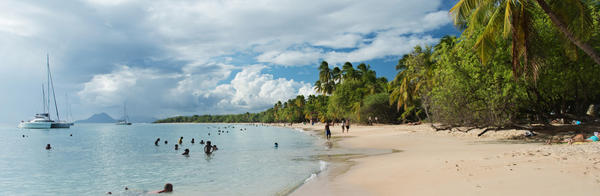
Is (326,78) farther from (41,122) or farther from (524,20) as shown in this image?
(41,122)

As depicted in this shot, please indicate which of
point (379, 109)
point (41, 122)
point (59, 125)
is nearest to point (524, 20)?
point (379, 109)

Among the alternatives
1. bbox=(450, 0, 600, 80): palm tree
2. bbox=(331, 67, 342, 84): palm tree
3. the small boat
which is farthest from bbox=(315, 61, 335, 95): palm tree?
the small boat

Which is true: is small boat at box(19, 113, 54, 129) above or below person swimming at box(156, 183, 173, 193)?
above

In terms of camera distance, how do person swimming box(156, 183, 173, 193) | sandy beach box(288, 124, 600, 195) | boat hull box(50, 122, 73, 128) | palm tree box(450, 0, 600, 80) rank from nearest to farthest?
sandy beach box(288, 124, 600, 195)
palm tree box(450, 0, 600, 80)
person swimming box(156, 183, 173, 193)
boat hull box(50, 122, 73, 128)

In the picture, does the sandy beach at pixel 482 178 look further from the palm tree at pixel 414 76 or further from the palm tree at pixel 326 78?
the palm tree at pixel 326 78

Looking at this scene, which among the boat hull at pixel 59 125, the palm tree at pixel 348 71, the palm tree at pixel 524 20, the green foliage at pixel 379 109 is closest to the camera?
the palm tree at pixel 524 20

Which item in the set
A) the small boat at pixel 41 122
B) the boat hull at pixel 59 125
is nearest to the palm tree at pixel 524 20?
the small boat at pixel 41 122

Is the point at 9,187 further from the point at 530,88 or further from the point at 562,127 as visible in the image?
the point at 562,127

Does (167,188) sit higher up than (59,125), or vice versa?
(59,125)

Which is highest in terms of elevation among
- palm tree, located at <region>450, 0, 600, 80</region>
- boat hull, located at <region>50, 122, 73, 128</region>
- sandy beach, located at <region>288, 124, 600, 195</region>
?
palm tree, located at <region>450, 0, 600, 80</region>

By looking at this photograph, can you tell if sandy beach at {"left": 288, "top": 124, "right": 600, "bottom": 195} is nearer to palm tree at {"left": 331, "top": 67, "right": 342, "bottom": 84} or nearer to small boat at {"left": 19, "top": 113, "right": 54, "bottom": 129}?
palm tree at {"left": 331, "top": 67, "right": 342, "bottom": 84}

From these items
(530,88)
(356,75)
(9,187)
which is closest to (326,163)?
(530,88)

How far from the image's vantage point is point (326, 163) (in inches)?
556

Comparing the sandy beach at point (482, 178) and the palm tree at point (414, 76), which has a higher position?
the palm tree at point (414, 76)
